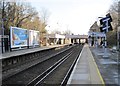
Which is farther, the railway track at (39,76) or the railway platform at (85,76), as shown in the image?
the railway track at (39,76)

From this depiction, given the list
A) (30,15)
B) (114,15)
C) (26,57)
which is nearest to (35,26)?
(30,15)

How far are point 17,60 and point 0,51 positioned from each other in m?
9.56

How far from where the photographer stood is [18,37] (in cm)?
5181

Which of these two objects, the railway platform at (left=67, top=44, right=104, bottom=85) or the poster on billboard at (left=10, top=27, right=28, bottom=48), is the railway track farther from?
the poster on billboard at (left=10, top=27, right=28, bottom=48)

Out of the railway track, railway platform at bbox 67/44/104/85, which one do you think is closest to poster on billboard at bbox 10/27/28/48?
the railway track

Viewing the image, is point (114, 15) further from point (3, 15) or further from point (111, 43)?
point (3, 15)

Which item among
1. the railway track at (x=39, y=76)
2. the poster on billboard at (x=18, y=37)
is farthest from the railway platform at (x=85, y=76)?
the poster on billboard at (x=18, y=37)

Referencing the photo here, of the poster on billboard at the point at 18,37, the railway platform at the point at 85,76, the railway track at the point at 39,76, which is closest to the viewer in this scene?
the railway platform at the point at 85,76

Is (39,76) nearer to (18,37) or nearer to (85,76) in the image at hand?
(85,76)

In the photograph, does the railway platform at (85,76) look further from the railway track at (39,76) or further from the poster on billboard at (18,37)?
the poster on billboard at (18,37)

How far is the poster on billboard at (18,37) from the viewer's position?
4749cm

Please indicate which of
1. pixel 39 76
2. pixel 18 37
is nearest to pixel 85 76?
pixel 39 76

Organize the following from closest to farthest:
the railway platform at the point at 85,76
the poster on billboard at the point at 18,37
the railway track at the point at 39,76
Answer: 1. the railway platform at the point at 85,76
2. the railway track at the point at 39,76
3. the poster on billboard at the point at 18,37

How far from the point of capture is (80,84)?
49.6 ft
